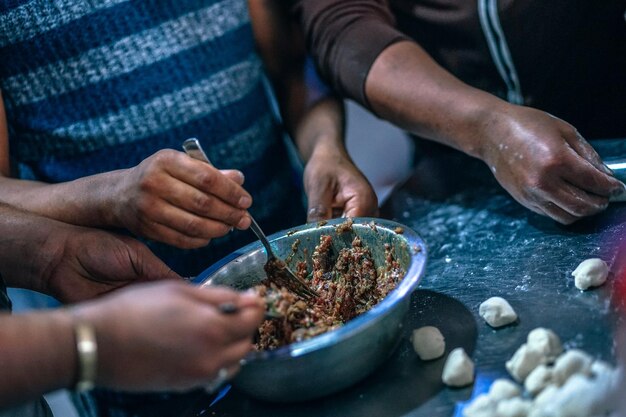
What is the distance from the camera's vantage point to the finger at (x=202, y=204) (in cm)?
138

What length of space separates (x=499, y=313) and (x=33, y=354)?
33.9 inches

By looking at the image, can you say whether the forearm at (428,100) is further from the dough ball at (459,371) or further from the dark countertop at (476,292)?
the dough ball at (459,371)

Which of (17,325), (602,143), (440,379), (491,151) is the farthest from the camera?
(602,143)

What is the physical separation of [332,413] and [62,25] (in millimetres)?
1160

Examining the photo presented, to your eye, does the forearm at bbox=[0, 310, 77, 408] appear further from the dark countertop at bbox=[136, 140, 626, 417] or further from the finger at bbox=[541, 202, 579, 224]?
the finger at bbox=[541, 202, 579, 224]

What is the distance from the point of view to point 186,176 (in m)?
1.38

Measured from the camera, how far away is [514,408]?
42.1 inches

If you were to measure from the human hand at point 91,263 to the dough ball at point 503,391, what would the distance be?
76 cm

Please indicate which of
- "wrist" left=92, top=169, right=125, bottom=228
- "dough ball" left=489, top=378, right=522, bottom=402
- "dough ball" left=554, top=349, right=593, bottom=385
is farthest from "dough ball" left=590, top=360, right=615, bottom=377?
"wrist" left=92, top=169, right=125, bottom=228

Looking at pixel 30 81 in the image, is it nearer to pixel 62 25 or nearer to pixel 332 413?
pixel 62 25

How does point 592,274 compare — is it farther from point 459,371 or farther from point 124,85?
point 124,85

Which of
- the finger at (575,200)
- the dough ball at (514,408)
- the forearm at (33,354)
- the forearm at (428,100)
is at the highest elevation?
the forearm at (33,354)

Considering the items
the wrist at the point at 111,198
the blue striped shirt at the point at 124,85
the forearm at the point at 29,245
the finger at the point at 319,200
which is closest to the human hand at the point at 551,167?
the finger at the point at 319,200

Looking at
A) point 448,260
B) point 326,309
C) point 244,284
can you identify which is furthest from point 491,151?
point 244,284
